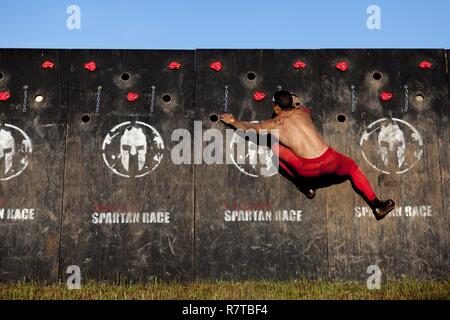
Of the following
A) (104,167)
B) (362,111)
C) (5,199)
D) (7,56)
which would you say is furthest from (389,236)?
(7,56)

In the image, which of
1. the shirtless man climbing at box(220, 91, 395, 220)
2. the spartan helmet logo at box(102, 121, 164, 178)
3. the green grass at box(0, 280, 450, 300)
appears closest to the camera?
the green grass at box(0, 280, 450, 300)

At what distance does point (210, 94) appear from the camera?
29.3 feet

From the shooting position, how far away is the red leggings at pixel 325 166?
28.3ft

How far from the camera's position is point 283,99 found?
8.83 meters

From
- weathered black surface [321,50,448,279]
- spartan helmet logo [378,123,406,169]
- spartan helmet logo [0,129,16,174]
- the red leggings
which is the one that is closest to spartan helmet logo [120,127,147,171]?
spartan helmet logo [0,129,16,174]

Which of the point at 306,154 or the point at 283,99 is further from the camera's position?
the point at 283,99

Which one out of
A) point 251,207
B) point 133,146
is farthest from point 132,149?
point 251,207

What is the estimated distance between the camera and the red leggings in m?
8.62

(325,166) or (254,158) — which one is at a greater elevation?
(254,158)

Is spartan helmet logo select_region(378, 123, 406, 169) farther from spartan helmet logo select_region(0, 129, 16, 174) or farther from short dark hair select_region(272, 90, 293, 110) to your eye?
spartan helmet logo select_region(0, 129, 16, 174)

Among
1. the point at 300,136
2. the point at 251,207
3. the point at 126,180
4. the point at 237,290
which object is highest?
the point at 300,136

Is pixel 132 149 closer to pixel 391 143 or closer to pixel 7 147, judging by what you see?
pixel 7 147

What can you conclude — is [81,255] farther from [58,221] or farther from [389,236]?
[389,236]

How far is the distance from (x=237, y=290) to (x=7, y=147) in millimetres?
4014
